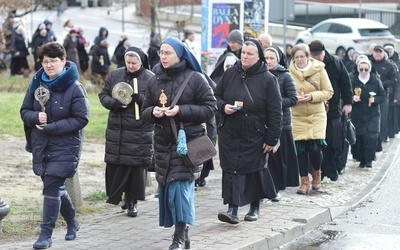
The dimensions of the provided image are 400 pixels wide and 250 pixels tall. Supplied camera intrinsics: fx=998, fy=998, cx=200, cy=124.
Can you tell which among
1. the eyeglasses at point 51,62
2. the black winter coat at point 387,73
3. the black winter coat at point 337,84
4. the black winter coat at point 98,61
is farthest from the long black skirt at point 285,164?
the black winter coat at point 98,61

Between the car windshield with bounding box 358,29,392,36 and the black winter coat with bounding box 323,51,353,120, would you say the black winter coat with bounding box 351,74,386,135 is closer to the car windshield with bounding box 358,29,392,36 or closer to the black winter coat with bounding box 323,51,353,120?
the black winter coat with bounding box 323,51,353,120

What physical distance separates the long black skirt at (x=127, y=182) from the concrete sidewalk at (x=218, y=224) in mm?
229

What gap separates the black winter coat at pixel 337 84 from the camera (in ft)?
43.3

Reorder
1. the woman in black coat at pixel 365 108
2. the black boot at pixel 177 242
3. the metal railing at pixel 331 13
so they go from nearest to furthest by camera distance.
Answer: the black boot at pixel 177 242, the woman in black coat at pixel 365 108, the metal railing at pixel 331 13

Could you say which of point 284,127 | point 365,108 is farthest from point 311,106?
point 365,108

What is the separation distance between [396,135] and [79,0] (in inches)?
1592

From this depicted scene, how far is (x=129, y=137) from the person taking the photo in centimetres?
1077

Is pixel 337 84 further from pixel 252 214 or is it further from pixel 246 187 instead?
pixel 246 187

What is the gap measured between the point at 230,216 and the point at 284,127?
75.8 inches

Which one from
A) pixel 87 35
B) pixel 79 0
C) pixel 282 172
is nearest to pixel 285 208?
pixel 282 172

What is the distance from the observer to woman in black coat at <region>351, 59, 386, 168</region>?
51.4 feet

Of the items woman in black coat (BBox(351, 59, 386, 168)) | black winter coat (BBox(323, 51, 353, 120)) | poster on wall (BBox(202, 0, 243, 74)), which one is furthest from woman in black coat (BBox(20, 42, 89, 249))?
poster on wall (BBox(202, 0, 243, 74))

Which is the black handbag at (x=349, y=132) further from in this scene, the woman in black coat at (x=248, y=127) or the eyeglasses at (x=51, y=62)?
the eyeglasses at (x=51, y=62)

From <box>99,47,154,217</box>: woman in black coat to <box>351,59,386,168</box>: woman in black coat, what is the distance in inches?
222
